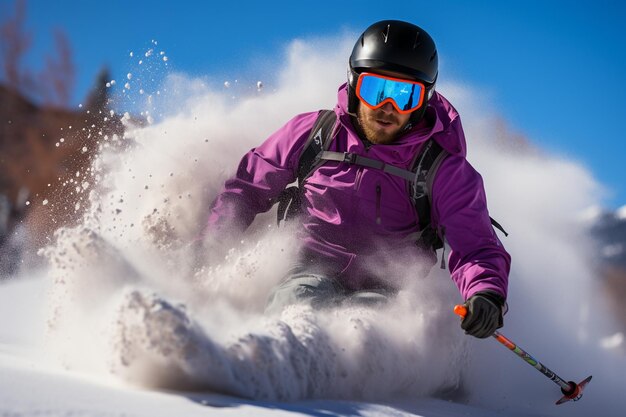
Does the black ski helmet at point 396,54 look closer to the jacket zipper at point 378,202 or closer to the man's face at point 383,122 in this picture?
the man's face at point 383,122

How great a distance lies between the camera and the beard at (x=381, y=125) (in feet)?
10.2

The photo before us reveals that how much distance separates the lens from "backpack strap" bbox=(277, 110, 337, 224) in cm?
330

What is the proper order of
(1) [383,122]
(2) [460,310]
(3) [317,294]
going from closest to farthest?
1. (2) [460,310]
2. (3) [317,294]
3. (1) [383,122]

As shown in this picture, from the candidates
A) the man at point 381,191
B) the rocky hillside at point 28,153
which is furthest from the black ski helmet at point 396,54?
the rocky hillside at point 28,153

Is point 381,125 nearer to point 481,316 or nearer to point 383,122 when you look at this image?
point 383,122

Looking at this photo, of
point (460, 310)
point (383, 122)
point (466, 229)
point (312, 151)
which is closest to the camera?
point (460, 310)

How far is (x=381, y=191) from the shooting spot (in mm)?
3158

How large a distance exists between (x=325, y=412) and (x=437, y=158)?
5.14 feet

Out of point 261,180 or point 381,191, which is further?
point 261,180

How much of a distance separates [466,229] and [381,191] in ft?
1.35

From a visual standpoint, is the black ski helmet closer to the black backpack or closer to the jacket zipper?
the black backpack

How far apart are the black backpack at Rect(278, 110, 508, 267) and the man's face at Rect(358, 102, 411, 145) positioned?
11cm

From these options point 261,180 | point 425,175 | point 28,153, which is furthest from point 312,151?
point 28,153

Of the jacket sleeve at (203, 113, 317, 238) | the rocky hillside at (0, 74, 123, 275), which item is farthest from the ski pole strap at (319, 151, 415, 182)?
the rocky hillside at (0, 74, 123, 275)
